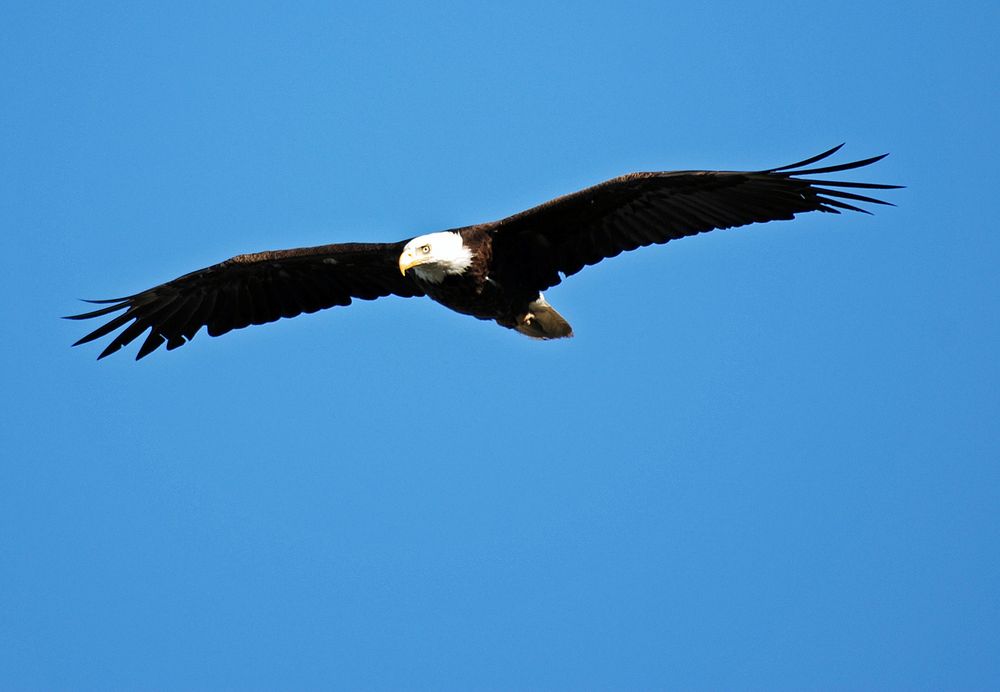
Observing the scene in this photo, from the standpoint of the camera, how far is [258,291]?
12.9 meters

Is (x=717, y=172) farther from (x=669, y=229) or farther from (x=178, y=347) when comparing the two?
(x=178, y=347)

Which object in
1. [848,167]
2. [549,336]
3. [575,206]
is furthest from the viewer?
[549,336]

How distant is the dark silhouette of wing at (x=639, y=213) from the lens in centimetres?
1105

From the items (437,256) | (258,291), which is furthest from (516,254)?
(258,291)

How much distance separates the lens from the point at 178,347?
41.6 ft

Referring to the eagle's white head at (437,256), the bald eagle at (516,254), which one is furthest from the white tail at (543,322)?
the eagle's white head at (437,256)

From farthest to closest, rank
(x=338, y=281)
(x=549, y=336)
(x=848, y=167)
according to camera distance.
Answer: (x=338, y=281), (x=549, y=336), (x=848, y=167)

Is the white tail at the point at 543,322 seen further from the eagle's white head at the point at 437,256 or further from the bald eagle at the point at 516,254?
the eagle's white head at the point at 437,256

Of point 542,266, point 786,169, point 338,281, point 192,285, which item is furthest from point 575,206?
point 192,285

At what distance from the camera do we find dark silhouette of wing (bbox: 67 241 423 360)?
12.5 m

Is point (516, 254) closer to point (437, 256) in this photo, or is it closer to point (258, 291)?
point (437, 256)

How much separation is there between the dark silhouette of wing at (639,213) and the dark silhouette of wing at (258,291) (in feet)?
4.37

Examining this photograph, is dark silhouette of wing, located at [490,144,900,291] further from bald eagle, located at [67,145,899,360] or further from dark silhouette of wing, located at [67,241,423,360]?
dark silhouette of wing, located at [67,241,423,360]

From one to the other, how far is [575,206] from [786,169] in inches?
69.8
